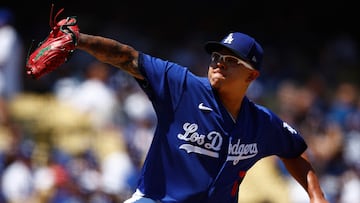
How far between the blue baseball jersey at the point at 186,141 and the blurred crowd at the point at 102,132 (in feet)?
10.3

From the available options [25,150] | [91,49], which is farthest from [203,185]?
[25,150]

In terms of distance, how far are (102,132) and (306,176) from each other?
14.9 feet

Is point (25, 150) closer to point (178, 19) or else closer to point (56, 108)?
point (56, 108)

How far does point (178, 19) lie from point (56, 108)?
4.60 metres

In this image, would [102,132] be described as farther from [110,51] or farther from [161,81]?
[110,51]

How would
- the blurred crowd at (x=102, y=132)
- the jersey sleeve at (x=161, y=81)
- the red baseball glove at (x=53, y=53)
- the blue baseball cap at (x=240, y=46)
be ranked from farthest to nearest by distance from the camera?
the blurred crowd at (x=102, y=132)
the blue baseball cap at (x=240, y=46)
the jersey sleeve at (x=161, y=81)
the red baseball glove at (x=53, y=53)

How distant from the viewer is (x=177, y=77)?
4938 mm

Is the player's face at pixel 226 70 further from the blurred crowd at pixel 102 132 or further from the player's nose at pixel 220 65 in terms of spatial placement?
the blurred crowd at pixel 102 132

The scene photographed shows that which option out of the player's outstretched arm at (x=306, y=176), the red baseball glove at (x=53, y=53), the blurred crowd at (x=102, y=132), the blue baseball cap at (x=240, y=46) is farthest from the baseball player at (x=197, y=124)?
the blurred crowd at (x=102, y=132)

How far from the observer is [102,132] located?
9750 mm

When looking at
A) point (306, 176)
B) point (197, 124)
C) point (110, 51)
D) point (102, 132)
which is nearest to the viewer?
point (110, 51)

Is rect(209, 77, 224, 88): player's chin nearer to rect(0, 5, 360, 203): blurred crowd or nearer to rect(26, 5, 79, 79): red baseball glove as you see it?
rect(26, 5, 79, 79): red baseball glove

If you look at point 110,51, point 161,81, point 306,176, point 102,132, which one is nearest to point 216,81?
point 161,81

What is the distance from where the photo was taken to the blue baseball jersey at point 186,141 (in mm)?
4910
